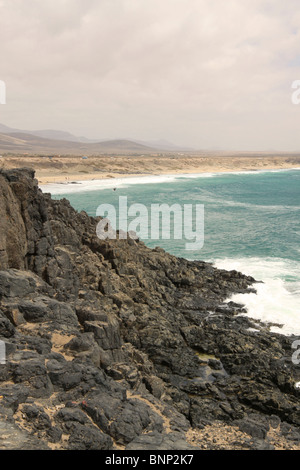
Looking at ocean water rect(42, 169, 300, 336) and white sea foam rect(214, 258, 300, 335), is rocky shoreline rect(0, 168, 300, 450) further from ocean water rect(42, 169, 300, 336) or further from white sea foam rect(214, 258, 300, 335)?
Result: ocean water rect(42, 169, 300, 336)

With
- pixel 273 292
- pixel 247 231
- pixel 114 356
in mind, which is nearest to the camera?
pixel 114 356

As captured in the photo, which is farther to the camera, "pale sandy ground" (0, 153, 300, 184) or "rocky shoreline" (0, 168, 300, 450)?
"pale sandy ground" (0, 153, 300, 184)

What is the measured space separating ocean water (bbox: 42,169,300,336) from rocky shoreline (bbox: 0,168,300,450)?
9.25 ft

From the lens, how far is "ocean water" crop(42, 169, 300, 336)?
24.4 meters

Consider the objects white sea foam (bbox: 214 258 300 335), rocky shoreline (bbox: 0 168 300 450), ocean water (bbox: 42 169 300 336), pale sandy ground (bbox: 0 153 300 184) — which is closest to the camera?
rocky shoreline (bbox: 0 168 300 450)

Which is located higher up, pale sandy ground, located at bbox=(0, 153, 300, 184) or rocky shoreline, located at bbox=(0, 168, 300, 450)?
pale sandy ground, located at bbox=(0, 153, 300, 184)

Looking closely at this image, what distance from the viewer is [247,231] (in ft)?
146

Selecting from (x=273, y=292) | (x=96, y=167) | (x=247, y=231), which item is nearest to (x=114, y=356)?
(x=273, y=292)

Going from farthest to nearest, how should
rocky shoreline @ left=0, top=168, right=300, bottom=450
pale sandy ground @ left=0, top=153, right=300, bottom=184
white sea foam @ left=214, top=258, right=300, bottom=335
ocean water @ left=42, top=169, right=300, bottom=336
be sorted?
pale sandy ground @ left=0, top=153, right=300, bottom=184 → ocean water @ left=42, top=169, right=300, bottom=336 → white sea foam @ left=214, top=258, right=300, bottom=335 → rocky shoreline @ left=0, top=168, right=300, bottom=450

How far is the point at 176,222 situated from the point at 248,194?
39.5m

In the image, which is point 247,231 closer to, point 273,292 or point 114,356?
point 273,292

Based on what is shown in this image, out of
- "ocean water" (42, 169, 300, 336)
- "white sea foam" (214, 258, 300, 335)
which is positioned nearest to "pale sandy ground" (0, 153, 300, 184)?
"ocean water" (42, 169, 300, 336)

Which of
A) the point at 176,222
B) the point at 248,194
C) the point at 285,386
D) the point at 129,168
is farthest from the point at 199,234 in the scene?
the point at 129,168

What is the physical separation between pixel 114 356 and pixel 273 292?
14.6 meters
